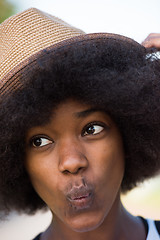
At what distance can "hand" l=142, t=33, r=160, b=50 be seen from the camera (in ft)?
6.70

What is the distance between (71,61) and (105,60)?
0.18m

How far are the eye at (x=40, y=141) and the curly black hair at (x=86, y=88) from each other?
0.06 m

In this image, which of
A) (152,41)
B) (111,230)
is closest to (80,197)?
(111,230)

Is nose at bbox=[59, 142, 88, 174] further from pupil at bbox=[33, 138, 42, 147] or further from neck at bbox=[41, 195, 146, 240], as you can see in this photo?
neck at bbox=[41, 195, 146, 240]

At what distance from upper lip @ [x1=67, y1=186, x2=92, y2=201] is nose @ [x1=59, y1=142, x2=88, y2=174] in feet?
0.28

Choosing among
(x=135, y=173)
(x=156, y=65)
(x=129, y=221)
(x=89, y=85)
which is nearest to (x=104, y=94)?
(x=89, y=85)

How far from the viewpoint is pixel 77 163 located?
5.55 feet

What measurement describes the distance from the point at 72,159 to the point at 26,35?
2.35 feet

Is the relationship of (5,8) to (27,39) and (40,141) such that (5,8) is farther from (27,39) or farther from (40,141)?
(40,141)

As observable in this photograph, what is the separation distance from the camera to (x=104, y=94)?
1.83 m

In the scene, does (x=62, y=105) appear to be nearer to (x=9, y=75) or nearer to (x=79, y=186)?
(x=9, y=75)

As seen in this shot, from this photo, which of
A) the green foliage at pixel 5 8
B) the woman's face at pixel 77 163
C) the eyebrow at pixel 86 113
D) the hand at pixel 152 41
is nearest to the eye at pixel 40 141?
the woman's face at pixel 77 163

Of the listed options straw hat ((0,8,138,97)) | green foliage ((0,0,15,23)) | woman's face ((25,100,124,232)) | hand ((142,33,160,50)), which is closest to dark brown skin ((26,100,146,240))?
woman's face ((25,100,124,232))

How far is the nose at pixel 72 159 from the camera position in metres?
1.70
